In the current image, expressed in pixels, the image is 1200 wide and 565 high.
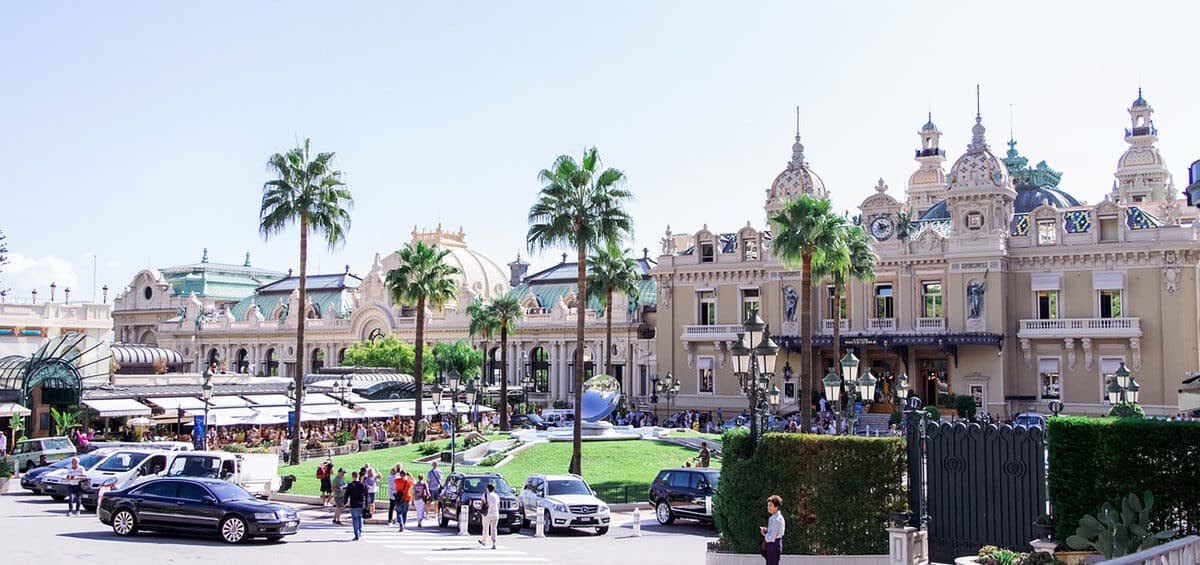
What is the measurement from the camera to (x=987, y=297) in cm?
5769

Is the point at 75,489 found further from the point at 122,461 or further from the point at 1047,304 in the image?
the point at 1047,304

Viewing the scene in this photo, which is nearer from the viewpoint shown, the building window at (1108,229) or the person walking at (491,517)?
the person walking at (491,517)

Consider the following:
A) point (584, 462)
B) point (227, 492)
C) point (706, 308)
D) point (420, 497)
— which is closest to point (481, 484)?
point (420, 497)

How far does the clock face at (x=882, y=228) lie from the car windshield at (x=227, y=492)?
146 ft

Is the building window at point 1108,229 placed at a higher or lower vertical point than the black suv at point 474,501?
higher

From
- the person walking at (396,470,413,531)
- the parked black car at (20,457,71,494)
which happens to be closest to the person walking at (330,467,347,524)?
the person walking at (396,470,413,531)

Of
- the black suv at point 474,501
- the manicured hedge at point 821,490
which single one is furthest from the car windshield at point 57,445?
the manicured hedge at point 821,490

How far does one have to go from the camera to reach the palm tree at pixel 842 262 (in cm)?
4344

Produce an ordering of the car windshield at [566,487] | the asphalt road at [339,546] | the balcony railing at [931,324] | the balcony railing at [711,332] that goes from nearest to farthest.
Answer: the asphalt road at [339,546] < the car windshield at [566,487] < the balcony railing at [931,324] < the balcony railing at [711,332]

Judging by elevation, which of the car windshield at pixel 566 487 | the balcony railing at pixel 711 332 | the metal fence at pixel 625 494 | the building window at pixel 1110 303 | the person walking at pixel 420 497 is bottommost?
the metal fence at pixel 625 494

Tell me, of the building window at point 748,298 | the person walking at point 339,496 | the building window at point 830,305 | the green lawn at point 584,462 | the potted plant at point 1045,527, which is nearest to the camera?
the potted plant at point 1045,527

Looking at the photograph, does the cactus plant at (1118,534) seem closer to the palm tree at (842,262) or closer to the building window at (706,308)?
the palm tree at (842,262)

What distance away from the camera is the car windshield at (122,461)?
99.2 feet

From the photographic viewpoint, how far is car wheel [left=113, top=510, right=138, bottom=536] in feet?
77.6
